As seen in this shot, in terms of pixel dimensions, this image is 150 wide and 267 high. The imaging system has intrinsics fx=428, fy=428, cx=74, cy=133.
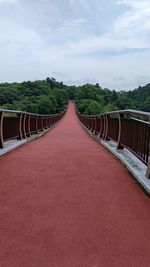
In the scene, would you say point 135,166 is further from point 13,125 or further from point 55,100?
point 55,100

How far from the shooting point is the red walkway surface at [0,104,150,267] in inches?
132

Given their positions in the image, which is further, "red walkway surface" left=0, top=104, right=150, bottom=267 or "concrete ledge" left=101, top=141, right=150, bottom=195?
"concrete ledge" left=101, top=141, right=150, bottom=195

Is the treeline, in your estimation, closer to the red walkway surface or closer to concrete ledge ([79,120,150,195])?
concrete ledge ([79,120,150,195])

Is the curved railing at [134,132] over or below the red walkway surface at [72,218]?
over

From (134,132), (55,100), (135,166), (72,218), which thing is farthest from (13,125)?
(55,100)

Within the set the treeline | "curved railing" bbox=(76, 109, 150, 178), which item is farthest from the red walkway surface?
the treeline

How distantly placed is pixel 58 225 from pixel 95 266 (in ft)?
3.33

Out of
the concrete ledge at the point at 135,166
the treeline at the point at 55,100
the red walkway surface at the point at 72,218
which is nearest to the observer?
the red walkway surface at the point at 72,218

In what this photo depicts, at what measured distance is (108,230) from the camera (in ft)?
13.2

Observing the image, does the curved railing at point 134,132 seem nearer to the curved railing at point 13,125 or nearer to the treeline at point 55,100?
the curved railing at point 13,125

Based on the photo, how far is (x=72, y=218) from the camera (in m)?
4.39

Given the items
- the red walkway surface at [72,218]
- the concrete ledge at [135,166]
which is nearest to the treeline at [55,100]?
the concrete ledge at [135,166]

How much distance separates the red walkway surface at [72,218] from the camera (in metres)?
3.36

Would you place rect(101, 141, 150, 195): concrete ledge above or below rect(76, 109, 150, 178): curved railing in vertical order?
below
